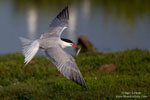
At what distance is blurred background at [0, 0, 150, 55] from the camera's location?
14.9 metres

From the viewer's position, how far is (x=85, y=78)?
7.82m

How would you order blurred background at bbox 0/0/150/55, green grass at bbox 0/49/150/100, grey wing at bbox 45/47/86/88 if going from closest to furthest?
grey wing at bbox 45/47/86/88, green grass at bbox 0/49/150/100, blurred background at bbox 0/0/150/55

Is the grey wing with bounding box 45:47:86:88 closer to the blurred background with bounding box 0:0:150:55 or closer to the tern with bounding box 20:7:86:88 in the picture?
the tern with bounding box 20:7:86:88

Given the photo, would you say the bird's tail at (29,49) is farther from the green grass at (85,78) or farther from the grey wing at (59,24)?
the green grass at (85,78)

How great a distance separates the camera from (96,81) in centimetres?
762

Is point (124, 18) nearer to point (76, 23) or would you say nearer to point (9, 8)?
point (76, 23)

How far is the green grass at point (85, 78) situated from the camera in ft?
22.2

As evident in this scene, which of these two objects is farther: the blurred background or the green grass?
the blurred background

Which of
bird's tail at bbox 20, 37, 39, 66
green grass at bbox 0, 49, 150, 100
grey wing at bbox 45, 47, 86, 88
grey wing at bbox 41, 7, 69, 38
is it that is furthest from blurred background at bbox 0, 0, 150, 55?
grey wing at bbox 45, 47, 86, 88

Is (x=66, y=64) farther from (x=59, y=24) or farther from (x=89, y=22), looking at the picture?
(x=89, y=22)

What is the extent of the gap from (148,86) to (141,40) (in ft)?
25.4

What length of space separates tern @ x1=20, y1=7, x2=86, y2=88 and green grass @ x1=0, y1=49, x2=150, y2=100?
25.6 inches

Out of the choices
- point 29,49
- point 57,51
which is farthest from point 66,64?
point 29,49

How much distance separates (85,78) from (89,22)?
11.2m
